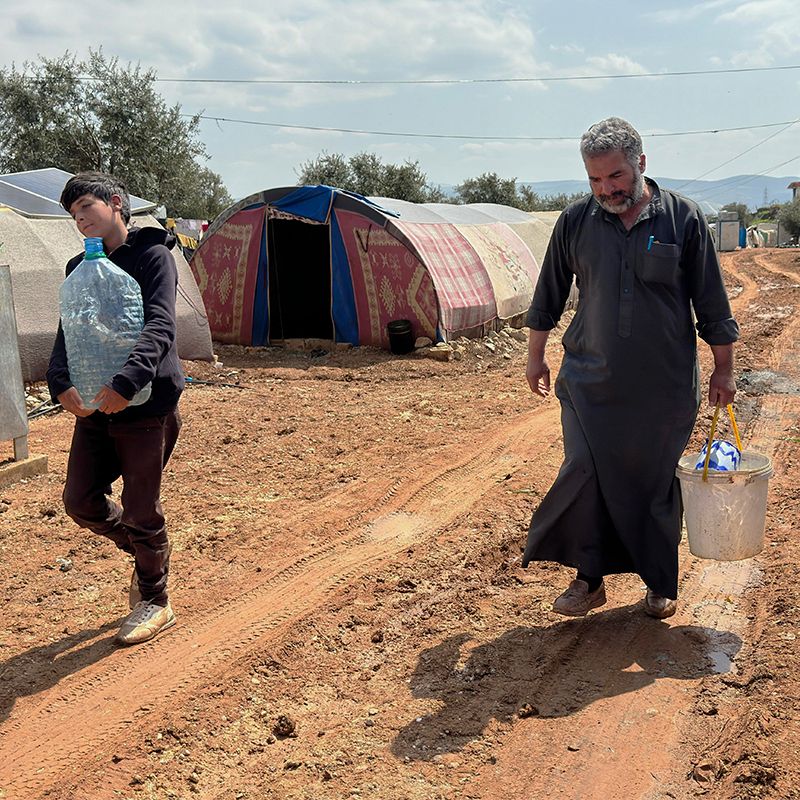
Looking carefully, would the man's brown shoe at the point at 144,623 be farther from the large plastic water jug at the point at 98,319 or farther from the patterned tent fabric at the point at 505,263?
the patterned tent fabric at the point at 505,263

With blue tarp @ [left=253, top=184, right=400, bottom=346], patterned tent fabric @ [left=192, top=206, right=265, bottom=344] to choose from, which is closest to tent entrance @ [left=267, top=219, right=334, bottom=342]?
patterned tent fabric @ [left=192, top=206, right=265, bottom=344]

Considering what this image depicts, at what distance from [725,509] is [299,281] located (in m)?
11.7

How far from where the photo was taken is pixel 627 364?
3820 mm

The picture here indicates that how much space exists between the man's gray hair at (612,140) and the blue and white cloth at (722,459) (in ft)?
3.95

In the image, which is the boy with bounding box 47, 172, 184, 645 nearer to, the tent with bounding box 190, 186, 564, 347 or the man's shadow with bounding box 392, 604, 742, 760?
the man's shadow with bounding box 392, 604, 742, 760

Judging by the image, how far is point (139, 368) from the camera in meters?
3.61

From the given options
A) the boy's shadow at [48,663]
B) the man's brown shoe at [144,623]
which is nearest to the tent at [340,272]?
the man's brown shoe at [144,623]

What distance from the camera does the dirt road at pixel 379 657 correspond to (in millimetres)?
3094

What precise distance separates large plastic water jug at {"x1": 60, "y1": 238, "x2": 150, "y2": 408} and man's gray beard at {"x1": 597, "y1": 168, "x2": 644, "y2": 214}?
6.35 ft

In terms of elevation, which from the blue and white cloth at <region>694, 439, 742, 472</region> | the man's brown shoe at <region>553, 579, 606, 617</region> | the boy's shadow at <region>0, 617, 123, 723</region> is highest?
the blue and white cloth at <region>694, 439, 742, 472</region>

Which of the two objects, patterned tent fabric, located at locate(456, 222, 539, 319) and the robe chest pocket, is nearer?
the robe chest pocket

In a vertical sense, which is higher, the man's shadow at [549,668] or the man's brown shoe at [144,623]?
the man's brown shoe at [144,623]

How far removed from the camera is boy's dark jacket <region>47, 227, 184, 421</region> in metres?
3.74

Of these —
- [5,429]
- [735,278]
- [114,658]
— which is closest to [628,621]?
[114,658]
